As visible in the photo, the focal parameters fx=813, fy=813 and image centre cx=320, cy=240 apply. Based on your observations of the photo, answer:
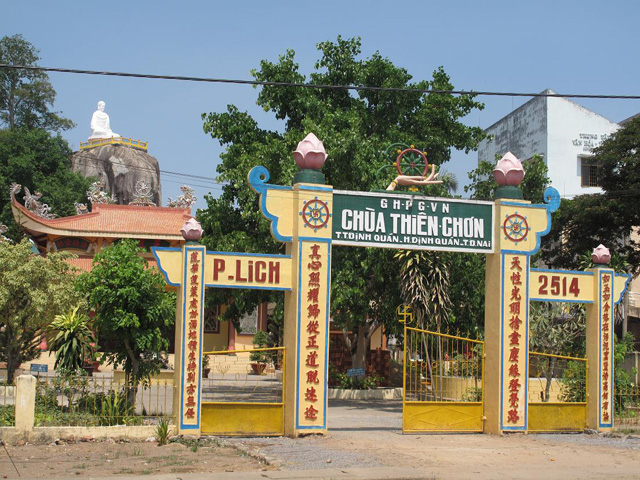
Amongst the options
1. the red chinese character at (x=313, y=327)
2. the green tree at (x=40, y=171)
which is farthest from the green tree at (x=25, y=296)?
the green tree at (x=40, y=171)

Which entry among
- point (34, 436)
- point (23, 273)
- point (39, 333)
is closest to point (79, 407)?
point (34, 436)

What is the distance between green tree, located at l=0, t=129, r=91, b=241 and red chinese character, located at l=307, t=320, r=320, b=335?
44.0m

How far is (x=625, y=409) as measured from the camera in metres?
19.2

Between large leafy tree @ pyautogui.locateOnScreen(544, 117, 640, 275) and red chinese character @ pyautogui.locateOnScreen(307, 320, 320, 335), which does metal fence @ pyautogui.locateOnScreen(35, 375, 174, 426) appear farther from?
large leafy tree @ pyautogui.locateOnScreen(544, 117, 640, 275)

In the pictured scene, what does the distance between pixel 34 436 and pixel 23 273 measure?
43.0 feet

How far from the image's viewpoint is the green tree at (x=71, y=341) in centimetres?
1748

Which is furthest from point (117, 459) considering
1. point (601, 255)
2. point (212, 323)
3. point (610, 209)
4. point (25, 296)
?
point (212, 323)

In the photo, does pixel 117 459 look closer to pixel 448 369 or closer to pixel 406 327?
pixel 406 327

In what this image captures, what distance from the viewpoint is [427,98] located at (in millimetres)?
30562

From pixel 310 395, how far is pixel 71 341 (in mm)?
5979

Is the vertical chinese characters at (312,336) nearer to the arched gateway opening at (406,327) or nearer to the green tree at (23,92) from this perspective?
the arched gateway opening at (406,327)

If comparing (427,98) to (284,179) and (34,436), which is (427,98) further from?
(34,436)

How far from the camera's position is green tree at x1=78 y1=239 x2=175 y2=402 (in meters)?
17.4

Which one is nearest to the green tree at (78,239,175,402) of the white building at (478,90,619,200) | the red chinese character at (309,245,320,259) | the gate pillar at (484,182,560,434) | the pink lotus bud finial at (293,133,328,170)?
the red chinese character at (309,245,320,259)
